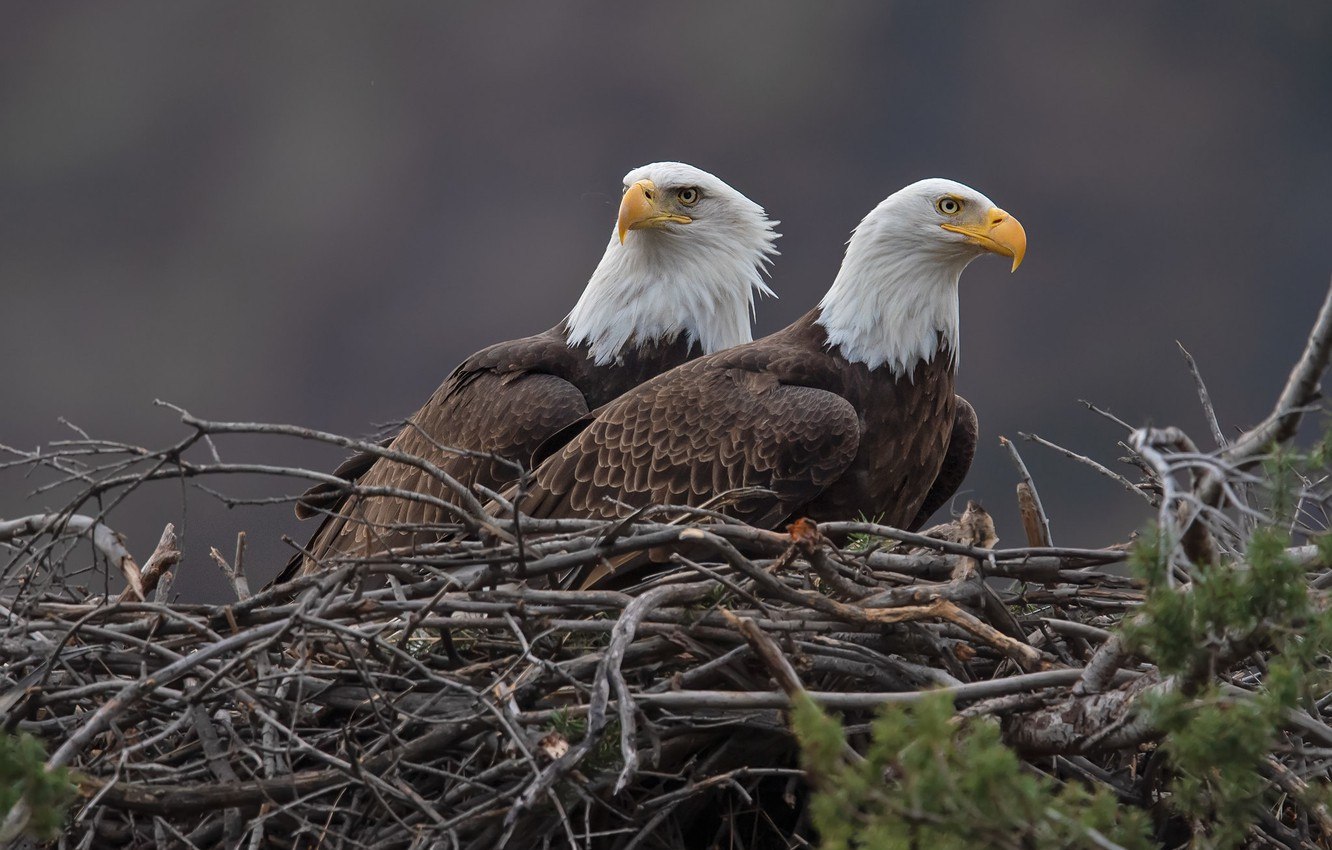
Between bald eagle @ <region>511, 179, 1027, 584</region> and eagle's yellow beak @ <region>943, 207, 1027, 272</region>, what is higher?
eagle's yellow beak @ <region>943, 207, 1027, 272</region>

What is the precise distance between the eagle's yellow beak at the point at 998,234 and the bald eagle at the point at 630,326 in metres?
0.84

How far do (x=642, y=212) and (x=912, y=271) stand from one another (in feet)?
2.84

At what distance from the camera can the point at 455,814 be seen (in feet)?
8.58

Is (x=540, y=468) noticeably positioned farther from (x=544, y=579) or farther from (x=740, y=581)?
(x=740, y=581)

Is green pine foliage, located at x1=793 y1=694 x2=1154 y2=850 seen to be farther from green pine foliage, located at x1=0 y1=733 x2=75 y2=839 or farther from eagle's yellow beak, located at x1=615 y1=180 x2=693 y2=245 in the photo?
eagle's yellow beak, located at x1=615 y1=180 x2=693 y2=245

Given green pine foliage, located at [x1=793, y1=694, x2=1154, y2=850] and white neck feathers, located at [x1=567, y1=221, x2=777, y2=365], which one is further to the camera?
white neck feathers, located at [x1=567, y1=221, x2=777, y2=365]

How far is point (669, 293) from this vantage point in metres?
4.56

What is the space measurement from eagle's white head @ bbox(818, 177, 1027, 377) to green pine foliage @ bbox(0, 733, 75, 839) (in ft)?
8.41

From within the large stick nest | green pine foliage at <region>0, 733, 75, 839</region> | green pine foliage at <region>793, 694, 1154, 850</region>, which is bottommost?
the large stick nest

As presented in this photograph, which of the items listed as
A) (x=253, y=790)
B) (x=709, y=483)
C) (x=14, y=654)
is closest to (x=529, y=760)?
(x=253, y=790)

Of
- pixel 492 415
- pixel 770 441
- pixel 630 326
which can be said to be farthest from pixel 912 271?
pixel 492 415

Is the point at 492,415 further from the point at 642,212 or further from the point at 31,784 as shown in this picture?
the point at 31,784

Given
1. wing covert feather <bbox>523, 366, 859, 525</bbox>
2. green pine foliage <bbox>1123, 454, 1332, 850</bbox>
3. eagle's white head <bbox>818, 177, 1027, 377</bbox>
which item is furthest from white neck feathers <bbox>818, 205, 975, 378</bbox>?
green pine foliage <bbox>1123, 454, 1332, 850</bbox>

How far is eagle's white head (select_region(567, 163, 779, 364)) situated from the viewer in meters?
4.54
